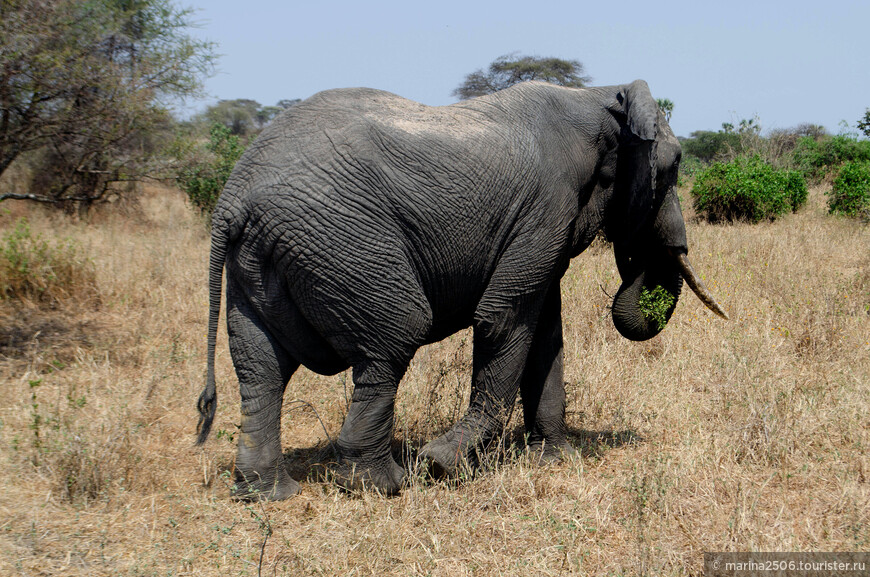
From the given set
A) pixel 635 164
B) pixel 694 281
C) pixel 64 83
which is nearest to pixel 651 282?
pixel 694 281

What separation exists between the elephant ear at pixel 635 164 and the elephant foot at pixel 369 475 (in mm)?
2056

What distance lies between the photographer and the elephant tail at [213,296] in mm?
3648

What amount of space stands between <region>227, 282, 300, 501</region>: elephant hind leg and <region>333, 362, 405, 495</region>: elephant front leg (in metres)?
0.38

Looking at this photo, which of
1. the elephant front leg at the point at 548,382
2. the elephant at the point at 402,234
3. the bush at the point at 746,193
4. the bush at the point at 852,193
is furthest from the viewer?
the bush at the point at 746,193

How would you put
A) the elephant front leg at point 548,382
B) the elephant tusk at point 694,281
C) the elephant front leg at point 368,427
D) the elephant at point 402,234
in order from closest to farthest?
the elephant at point 402,234 < the elephant front leg at point 368,427 < the elephant tusk at point 694,281 < the elephant front leg at point 548,382

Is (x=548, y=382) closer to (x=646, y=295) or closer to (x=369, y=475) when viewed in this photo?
(x=646, y=295)

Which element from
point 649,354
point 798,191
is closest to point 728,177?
point 798,191

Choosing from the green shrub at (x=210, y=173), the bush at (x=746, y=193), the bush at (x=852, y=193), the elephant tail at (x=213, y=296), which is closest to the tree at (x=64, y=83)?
the green shrub at (x=210, y=173)

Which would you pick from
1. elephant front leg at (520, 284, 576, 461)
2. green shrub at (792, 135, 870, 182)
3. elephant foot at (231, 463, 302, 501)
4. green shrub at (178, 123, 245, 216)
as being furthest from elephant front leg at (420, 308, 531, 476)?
green shrub at (792, 135, 870, 182)

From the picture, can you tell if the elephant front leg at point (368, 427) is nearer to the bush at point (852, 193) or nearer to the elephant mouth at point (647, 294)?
the elephant mouth at point (647, 294)

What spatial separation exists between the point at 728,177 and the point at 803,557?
434 inches

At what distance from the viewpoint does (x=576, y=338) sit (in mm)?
6426

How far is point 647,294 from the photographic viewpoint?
457 centimetres

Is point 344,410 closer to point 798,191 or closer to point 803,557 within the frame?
point 803,557
